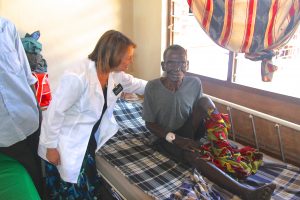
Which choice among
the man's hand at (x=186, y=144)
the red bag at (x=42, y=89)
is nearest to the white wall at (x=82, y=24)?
the red bag at (x=42, y=89)

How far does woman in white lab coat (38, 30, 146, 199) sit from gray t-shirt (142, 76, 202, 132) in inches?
10.5

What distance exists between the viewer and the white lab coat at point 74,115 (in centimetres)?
143

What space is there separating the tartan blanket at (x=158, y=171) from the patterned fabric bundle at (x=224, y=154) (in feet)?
0.20

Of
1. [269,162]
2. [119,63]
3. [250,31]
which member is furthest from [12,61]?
[269,162]

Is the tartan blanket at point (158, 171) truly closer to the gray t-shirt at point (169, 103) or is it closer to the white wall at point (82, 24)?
the gray t-shirt at point (169, 103)

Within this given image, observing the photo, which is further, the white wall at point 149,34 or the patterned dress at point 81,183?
the white wall at point 149,34

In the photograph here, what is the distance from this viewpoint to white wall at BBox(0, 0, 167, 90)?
7.93ft

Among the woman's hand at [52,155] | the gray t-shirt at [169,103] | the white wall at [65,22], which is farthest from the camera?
the white wall at [65,22]

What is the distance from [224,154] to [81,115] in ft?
2.95

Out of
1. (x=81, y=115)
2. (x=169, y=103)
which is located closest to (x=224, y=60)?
(x=169, y=103)

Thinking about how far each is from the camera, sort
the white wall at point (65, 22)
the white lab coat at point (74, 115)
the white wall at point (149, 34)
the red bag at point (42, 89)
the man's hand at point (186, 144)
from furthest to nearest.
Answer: the white wall at point (149, 34), the white wall at point (65, 22), the red bag at point (42, 89), the man's hand at point (186, 144), the white lab coat at point (74, 115)

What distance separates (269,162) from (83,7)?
2.21 metres

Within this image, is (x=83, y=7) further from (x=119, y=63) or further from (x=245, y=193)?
(x=245, y=193)

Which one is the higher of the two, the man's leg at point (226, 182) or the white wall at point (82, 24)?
the white wall at point (82, 24)
